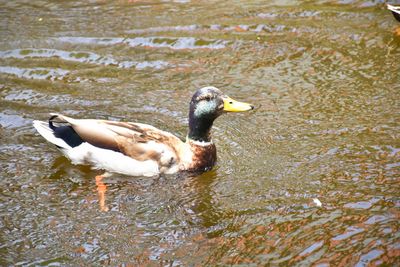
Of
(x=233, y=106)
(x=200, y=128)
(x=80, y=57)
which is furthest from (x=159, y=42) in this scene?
(x=233, y=106)

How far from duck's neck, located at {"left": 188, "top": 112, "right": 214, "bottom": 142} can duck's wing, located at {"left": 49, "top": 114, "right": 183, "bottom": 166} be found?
1.03 feet

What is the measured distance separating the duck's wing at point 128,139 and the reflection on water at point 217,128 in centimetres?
24

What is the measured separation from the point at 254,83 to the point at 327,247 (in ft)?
12.6

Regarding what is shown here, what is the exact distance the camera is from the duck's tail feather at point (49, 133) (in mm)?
7133

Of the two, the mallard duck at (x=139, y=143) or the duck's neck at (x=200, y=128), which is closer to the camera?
the mallard duck at (x=139, y=143)

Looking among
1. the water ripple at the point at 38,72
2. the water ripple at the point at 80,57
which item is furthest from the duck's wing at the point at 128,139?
the water ripple at the point at 80,57

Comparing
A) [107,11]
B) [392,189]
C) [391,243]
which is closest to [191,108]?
[392,189]

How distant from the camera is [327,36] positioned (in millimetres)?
9977

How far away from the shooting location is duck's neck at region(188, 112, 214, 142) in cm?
724

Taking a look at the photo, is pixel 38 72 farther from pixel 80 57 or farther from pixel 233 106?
pixel 233 106

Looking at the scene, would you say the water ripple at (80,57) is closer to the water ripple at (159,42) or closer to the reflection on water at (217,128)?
the reflection on water at (217,128)

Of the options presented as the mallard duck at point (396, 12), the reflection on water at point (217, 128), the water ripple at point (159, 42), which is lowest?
the reflection on water at point (217, 128)

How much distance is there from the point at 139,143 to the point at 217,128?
131cm

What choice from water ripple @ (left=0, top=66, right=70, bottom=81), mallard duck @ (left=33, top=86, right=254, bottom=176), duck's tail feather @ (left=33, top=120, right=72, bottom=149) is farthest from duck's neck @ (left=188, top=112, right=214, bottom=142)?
water ripple @ (left=0, top=66, right=70, bottom=81)
